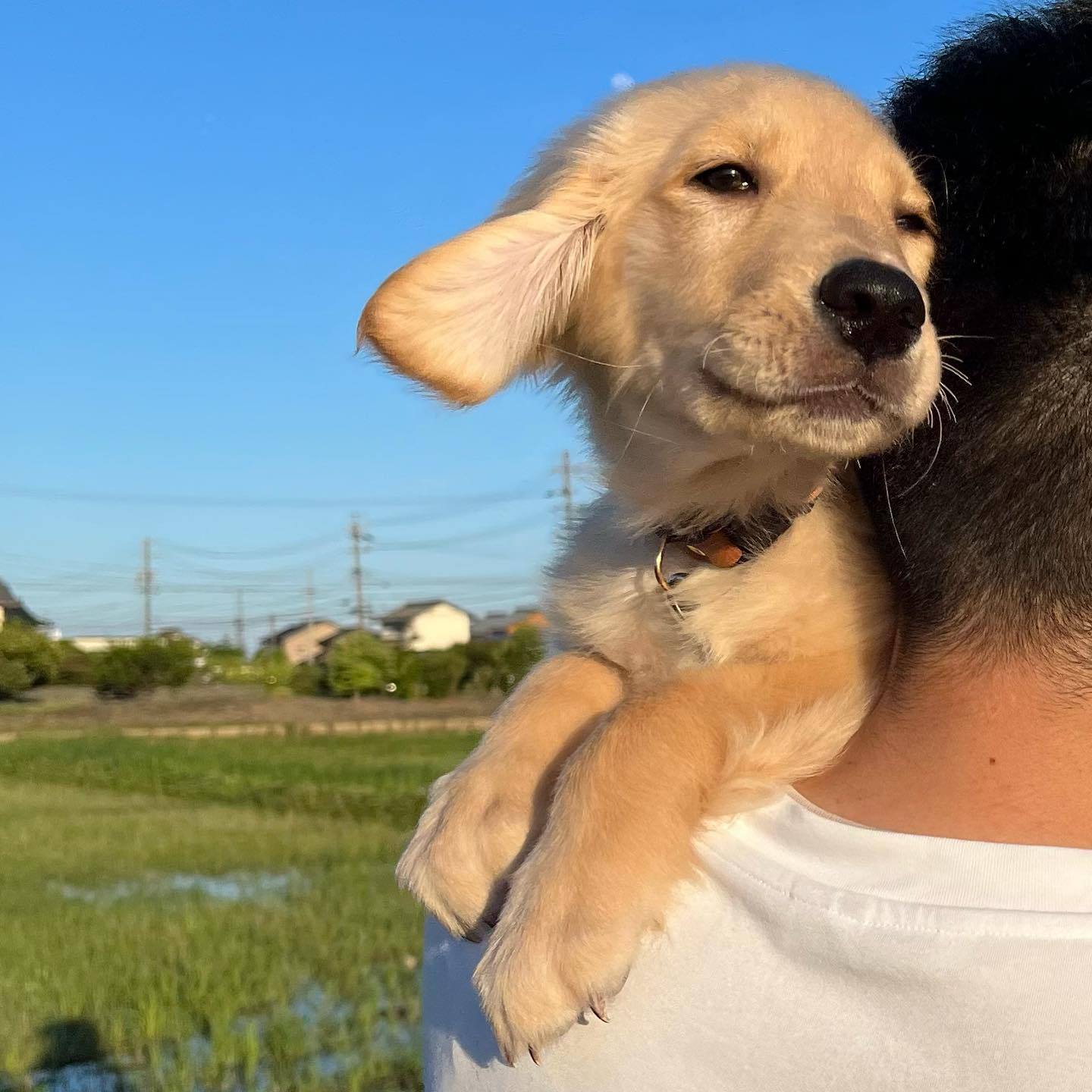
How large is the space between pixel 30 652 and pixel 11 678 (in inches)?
56.0

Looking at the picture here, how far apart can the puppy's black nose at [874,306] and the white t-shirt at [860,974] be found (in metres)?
0.77

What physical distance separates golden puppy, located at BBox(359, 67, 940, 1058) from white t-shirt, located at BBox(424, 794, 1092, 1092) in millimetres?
217

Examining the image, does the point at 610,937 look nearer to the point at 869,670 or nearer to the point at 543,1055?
the point at 543,1055

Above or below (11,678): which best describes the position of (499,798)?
above

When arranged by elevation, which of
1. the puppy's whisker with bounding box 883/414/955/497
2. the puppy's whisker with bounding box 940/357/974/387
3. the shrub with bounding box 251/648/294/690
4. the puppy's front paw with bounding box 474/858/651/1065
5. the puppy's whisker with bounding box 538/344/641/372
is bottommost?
the shrub with bounding box 251/648/294/690

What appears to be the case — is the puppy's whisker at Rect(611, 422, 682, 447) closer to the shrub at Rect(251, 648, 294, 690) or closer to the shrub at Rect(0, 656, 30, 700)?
the shrub at Rect(0, 656, 30, 700)

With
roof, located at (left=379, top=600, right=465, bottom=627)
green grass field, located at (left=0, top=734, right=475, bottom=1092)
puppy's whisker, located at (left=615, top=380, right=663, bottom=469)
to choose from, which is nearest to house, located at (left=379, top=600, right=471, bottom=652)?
roof, located at (left=379, top=600, right=465, bottom=627)

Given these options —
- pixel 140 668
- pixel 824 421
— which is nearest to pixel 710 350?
pixel 824 421

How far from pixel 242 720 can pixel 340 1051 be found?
837 inches

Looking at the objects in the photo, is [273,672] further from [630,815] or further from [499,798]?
[630,815]

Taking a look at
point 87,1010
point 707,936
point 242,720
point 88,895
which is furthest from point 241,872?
point 242,720

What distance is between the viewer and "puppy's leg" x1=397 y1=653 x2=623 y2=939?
1.66 m

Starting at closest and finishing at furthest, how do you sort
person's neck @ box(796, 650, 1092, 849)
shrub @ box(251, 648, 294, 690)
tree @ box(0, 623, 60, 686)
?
1. person's neck @ box(796, 650, 1092, 849)
2. tree @ box(0, 623, 60, 686)
3. shrub @ box(251, 648, 294, 690)

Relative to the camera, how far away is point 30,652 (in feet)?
93.5
